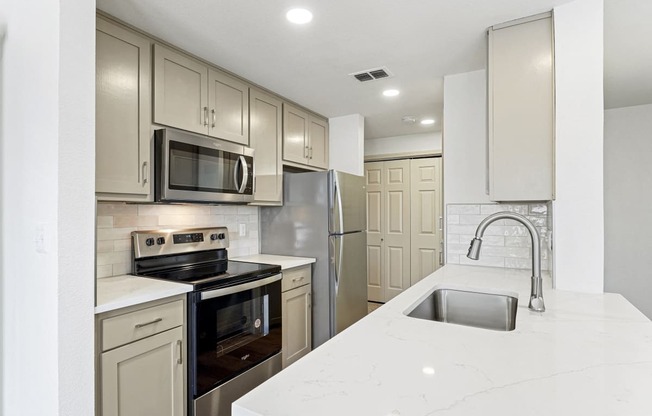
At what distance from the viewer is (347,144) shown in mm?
3525

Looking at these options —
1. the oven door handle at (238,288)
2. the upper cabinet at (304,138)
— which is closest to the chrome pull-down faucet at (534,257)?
the oven door handle at (238,288)

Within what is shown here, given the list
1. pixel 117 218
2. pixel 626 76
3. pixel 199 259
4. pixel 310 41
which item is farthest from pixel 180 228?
pixel 626 76

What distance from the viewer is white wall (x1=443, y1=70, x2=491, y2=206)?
7.86 ft

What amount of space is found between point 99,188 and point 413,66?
2.03 metres

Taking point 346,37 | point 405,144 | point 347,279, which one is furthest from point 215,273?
point 405,144

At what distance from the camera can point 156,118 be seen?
6.40ft

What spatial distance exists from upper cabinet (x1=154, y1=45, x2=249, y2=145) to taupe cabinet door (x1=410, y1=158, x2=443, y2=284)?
2599mm

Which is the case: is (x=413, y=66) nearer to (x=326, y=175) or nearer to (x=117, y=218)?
(x=326, y=175)

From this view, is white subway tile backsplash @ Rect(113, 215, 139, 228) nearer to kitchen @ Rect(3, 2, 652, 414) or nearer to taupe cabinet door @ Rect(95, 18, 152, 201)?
taupe cabinet door @ Rect(95, 18, 152, 201)

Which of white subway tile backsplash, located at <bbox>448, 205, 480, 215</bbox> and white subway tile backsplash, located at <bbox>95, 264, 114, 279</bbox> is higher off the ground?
white subway tile backsplash, located at <bbox>448, 205, 480, 215</bbox>

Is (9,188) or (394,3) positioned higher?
(394,3)

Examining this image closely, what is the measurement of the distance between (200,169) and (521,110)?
5.97 ft

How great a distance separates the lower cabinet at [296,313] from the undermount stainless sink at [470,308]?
120 cm

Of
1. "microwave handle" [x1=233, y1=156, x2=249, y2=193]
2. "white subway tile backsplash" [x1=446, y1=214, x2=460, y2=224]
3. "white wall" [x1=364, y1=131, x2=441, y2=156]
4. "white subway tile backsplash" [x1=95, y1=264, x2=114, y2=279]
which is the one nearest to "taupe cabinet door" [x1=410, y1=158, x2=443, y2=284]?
"white wall" [x1=364, y1=131, x2=441, y2=156]
